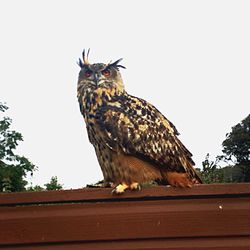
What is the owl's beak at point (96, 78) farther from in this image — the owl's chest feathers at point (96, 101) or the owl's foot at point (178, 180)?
the owl's foot at point (178, 180)

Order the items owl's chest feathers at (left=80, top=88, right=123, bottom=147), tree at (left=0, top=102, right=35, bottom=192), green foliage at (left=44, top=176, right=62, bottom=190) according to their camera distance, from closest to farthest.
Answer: owl's chest feathers at (left=80, top=88, right=123, bottom=147)
green foliage at (left=44, top=176, right=62, bottom=190)
tree at (left=0, top=102, right=35, bottom=192)

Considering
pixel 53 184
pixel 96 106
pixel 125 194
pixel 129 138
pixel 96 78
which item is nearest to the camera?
pixel 125 194

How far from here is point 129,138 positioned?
2.47 meters

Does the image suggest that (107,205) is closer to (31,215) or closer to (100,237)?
(100,237)

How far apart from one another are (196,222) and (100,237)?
0.38 meters

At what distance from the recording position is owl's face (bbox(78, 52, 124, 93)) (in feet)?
8.79

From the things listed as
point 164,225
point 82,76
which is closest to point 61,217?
point 164,225

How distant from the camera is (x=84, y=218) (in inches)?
85.2

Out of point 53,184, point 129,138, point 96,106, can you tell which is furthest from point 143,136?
point 53,184

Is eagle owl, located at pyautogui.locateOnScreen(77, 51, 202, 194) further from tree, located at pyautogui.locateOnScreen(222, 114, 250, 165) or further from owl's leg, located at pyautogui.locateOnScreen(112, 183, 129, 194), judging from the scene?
tree, located at pyautogui.locateOnScreen(222, 114, 250, 165)

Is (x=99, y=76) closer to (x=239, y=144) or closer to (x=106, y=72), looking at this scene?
(x=106, y=72)

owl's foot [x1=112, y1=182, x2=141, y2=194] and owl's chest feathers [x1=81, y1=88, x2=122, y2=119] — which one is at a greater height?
owl's chest feathers [x1=81, y1=88, x2=122, y2=119]

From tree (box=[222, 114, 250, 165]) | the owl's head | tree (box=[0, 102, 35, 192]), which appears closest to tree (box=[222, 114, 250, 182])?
tree (box=[222, 114, 250, 165])

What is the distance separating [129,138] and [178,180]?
331 mm
